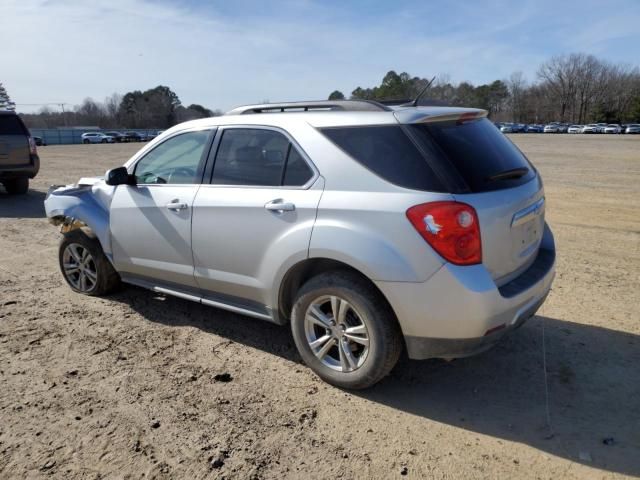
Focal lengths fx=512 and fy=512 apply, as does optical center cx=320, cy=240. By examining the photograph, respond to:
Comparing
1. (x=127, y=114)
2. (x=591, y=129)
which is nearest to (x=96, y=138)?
(x=127, y=114)

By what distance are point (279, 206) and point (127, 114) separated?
104m

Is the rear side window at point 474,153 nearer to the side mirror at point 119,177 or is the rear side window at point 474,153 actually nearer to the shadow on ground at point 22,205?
the side mirror at point 119,177

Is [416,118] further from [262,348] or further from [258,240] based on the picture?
[262,348]

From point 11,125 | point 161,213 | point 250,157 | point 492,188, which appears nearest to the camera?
point 492,188

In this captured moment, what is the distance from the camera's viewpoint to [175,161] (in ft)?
14.5

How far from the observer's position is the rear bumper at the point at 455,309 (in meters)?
2.89

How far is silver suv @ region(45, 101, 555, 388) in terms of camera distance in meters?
2.95

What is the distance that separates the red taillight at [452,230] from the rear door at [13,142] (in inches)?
443

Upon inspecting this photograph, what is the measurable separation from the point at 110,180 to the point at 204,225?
1.19 meters

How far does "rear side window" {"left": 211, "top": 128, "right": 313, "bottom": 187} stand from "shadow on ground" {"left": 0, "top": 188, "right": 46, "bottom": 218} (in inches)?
289

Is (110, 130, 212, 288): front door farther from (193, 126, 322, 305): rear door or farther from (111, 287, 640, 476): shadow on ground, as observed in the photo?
(111, 287, 640, 476): shadow on ground

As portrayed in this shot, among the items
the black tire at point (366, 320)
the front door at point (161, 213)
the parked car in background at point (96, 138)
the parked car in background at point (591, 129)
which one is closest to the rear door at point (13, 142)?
the front door at point (161, 213)

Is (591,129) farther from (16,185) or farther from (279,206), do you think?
(279,206)

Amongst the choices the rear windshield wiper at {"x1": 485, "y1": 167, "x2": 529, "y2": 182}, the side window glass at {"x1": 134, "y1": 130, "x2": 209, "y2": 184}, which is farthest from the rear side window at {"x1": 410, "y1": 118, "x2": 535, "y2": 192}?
the side window glass at {"x1": 134, "y1": 130, "x2": 209, "y2": 184}
